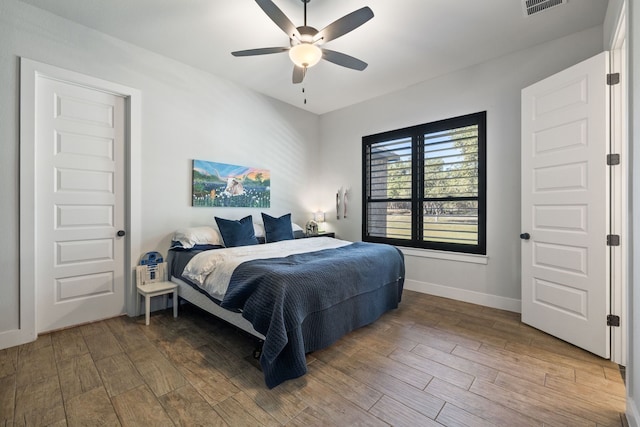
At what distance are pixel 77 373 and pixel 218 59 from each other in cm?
327

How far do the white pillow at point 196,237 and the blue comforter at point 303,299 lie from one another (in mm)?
1139

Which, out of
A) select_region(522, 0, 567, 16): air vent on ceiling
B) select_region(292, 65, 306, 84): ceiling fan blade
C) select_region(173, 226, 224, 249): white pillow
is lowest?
select_region(173, 226, 224, 249): white pillow

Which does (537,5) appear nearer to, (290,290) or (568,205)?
(568,205)

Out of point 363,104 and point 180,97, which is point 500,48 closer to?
point 363,104

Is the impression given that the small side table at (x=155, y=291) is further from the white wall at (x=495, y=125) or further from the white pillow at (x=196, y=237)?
the white wall at (x=495, y=125)

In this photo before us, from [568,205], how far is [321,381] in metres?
2.53

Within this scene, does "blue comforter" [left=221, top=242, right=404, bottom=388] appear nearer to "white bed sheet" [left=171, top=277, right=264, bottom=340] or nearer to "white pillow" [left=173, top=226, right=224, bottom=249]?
"white bed sheet" [left=171, top=277, right=264, bottom=340]

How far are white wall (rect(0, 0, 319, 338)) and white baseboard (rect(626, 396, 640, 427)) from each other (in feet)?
12.8

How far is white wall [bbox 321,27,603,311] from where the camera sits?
294 centimetres

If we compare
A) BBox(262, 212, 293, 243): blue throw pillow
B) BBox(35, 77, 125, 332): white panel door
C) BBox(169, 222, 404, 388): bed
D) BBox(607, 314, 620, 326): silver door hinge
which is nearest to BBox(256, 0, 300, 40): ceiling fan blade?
BBox(169, 222, 404, 388): bed

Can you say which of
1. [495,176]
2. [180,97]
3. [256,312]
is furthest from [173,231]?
[495,176]

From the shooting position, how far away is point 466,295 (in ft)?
11.4

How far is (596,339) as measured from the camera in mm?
2203

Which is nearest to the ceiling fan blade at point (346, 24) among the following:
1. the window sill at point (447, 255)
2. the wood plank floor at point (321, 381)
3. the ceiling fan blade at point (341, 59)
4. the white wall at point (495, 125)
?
the ceiling fan blade at point (341, 59)
